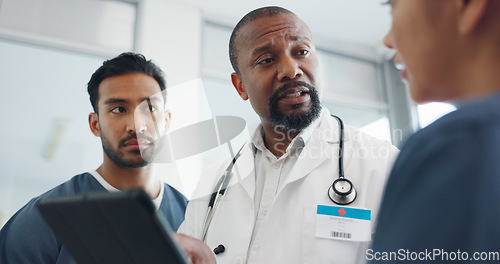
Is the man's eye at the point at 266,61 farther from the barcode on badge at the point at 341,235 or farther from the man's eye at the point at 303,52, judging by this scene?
the barcode on badge at the point at 341,235

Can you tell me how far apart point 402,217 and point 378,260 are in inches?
1.9

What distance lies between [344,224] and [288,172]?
0.29m

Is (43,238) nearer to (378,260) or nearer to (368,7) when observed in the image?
(378,260)

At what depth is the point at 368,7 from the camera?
3.03 m

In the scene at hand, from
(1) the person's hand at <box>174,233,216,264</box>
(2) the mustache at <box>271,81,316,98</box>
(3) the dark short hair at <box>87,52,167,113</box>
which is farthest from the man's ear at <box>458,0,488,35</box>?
(3) the dark short hair at <box>87,52,167,113</box>

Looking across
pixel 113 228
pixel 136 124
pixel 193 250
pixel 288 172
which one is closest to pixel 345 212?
pixel 288 172

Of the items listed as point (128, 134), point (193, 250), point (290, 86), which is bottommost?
point (193, 250)

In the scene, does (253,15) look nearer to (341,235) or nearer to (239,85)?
(239,85)

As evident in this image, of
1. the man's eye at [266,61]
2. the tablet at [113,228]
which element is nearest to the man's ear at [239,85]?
the man's eye at [266,61]

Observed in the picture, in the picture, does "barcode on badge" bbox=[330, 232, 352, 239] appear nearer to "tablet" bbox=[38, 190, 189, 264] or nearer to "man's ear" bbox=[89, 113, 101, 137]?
"tablet" bbox=[38, 190, 189, 264]

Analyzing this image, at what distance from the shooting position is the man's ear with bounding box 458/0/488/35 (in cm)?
39

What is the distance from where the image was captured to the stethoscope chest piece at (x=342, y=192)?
1.03 metres

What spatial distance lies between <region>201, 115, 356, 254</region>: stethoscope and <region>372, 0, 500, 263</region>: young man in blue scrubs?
62cm

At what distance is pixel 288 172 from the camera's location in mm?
1235
